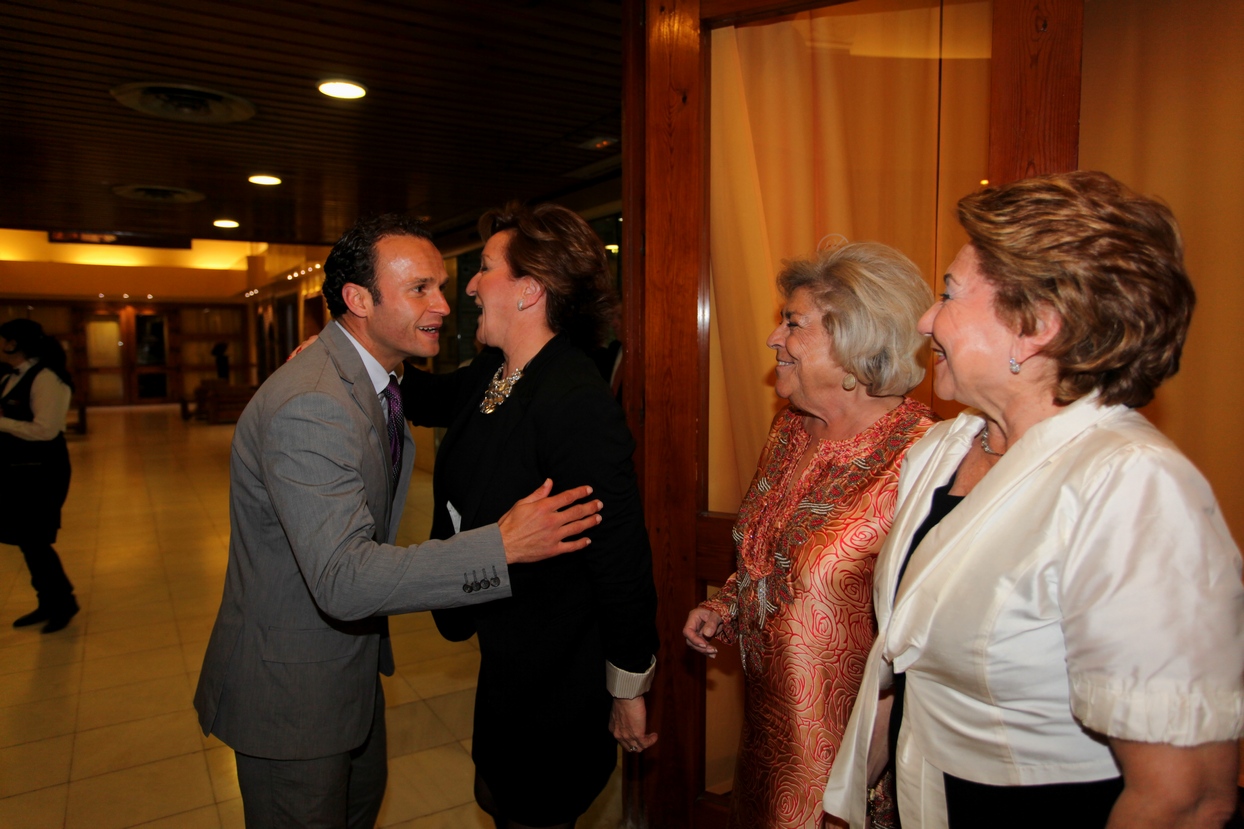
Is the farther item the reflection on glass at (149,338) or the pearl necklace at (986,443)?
the reflection on glass at (149,338)

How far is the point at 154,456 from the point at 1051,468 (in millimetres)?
14138

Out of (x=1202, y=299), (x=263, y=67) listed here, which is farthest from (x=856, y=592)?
(x=263, y=67)

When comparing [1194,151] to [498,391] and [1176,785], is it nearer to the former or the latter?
[1176,785]

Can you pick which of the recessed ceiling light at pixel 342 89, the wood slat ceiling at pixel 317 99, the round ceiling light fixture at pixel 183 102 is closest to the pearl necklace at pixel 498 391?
the wood slat ceiling at pixel 317 99

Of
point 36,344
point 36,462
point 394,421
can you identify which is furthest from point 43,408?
point 394,421

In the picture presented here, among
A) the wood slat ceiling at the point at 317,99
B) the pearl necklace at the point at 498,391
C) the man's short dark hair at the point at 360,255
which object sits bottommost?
the pearl necklace at the point at 498,391

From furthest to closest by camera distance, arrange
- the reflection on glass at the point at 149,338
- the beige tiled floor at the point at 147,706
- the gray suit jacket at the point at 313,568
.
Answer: the reflection on glass at the point at 149,338, the beige tiled floor at the point at 147,706, the gray suit jacket at the point at 313,568

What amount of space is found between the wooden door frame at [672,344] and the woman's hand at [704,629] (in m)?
0.53

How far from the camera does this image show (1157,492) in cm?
94

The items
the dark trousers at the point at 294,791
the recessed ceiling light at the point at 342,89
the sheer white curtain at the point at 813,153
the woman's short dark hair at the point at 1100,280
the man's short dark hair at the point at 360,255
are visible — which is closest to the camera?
the woman's short dark hair at the point at 1100,280

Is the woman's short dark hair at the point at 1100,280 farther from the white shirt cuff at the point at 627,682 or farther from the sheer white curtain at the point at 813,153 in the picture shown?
the sheer white curtain at the point at 813,153

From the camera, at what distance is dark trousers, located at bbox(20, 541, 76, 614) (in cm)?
464

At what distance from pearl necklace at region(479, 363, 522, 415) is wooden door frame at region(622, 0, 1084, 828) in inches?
30.8

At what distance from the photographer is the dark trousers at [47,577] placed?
15.2ft
